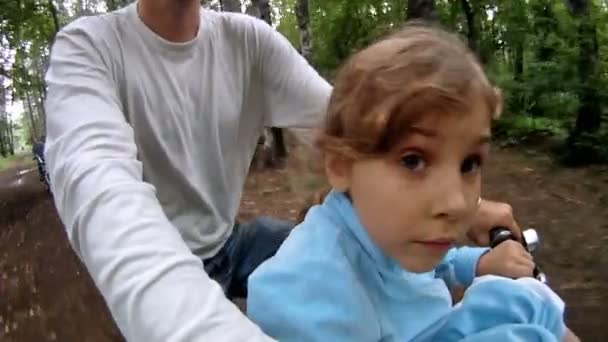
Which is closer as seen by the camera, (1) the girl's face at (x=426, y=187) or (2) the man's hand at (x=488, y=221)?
(1) the girl's face at (x=426, y=187)

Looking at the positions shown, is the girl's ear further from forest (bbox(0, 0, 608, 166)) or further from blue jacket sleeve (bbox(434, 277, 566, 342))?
forest (bbox(0, 0, 608, 166))

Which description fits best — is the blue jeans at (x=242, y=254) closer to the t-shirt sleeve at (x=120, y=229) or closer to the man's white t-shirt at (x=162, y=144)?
the man's white t-shirt at (x=162, y=144)

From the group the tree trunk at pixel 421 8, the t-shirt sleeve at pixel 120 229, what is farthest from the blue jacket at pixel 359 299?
the tree trunk at pixel 421 8

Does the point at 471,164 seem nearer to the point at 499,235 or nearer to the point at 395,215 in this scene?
the point at 395,215

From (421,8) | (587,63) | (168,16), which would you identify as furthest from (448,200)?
(587,63)

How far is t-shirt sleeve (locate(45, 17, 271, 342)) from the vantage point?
123cm

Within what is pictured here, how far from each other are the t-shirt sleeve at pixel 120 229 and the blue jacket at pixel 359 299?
0.13m

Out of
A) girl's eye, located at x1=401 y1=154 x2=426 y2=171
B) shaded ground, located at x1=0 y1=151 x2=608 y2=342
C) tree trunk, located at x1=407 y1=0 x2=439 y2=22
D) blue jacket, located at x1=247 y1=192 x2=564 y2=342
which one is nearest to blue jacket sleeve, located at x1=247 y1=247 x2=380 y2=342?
blue jacket, located at x1=247 y1=192 x2=564 y2=342

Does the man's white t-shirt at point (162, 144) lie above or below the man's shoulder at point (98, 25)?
below

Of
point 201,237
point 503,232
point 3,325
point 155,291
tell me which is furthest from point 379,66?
point 3,325

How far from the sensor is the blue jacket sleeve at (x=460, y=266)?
196cm

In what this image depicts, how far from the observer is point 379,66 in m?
1.45

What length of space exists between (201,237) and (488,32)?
12909 mm

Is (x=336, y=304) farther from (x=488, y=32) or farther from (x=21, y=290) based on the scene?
(x=488, y=32)
